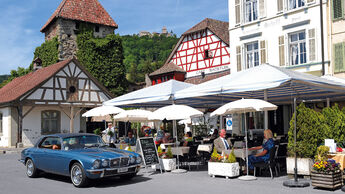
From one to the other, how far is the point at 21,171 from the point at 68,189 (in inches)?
186

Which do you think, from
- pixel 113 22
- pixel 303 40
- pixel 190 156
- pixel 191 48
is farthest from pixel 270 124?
pixel 113 22

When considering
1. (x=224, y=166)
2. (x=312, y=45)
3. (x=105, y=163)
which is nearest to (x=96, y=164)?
(x=105, y=163)

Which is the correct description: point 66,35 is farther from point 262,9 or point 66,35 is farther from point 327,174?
point 327,174

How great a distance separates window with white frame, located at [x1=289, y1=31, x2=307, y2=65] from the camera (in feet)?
66.9

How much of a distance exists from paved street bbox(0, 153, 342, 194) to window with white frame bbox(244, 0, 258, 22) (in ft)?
47.7

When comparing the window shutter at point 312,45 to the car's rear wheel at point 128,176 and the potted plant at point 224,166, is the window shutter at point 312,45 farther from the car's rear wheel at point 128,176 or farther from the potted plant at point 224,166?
the car's rear wheel at point 128,176

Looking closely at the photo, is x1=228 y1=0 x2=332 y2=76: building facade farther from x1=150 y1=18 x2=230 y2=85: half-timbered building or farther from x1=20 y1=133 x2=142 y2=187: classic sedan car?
x1=20 y1=133 x2=142 y2=187: classic sedan car

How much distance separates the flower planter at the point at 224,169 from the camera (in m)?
10.1

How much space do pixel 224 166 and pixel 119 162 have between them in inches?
114

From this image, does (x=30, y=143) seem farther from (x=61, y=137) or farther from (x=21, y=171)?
(x=61, y=137)

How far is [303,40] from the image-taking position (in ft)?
66.8

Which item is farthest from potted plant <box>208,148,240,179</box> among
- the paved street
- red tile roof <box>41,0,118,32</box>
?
red tile roof <box>41,0,118,32</box>

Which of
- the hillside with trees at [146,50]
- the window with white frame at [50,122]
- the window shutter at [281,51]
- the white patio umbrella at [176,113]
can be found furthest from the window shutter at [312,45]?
the hillside with trees at [146,50]

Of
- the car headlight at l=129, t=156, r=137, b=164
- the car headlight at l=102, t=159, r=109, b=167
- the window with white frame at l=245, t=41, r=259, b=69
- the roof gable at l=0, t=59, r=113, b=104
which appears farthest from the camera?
the roof gable at l=0, t=59, r=113, b=104
